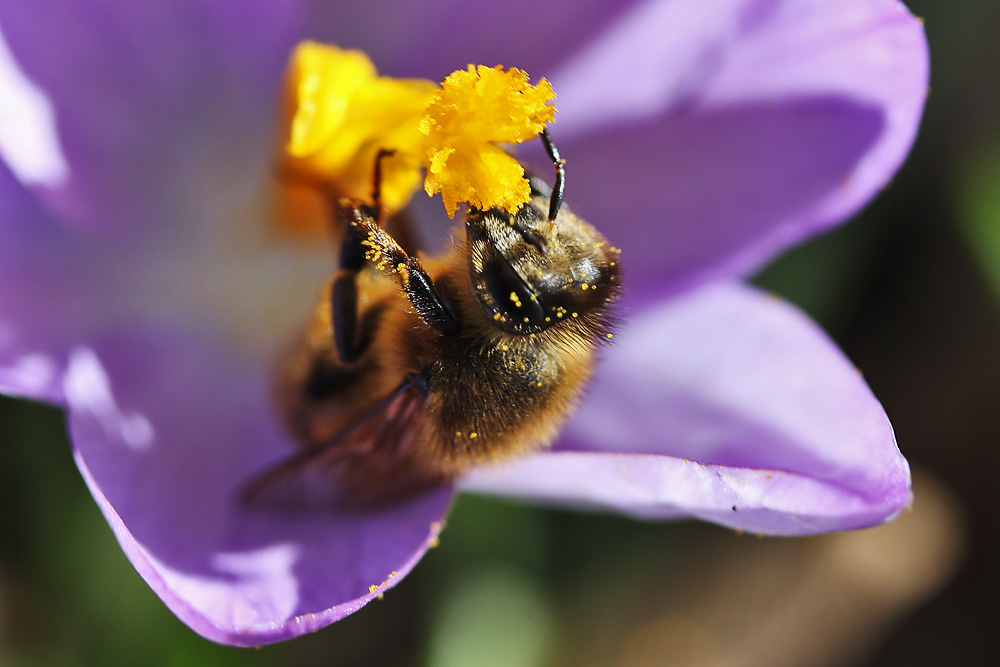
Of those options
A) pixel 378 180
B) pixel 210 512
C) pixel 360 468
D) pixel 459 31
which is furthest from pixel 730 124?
pixel 210 512

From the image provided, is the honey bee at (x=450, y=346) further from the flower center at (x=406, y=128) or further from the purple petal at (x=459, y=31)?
the purple petal at (x=459, y=31)

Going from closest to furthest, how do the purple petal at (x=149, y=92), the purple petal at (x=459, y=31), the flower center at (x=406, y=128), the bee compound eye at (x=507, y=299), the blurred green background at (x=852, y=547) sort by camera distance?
the bee compound eye at (x=507, y=299)
the flower center at (x=406, y=128)
the purple petal at (x=149, y=92)
the purple petal at (x=459, y=31)
the blurred green background at (x=852, y=547)

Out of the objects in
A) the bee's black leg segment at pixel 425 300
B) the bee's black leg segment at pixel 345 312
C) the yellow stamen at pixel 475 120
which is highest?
the yellow stamen at pixel 475 120

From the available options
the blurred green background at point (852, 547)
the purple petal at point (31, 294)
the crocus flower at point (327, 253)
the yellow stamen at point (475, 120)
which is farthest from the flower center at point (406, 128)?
the blurred green background at point (852, 547)

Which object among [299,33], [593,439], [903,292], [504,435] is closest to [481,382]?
[504,435]

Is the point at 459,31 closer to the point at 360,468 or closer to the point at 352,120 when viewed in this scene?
the point at 352,120

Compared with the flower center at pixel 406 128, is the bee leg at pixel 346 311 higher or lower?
lower

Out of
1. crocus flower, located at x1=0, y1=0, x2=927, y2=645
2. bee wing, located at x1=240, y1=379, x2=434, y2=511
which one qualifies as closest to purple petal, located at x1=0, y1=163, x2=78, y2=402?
crocus flower, located at x1=0, y1=0, x2=927, y2=645
